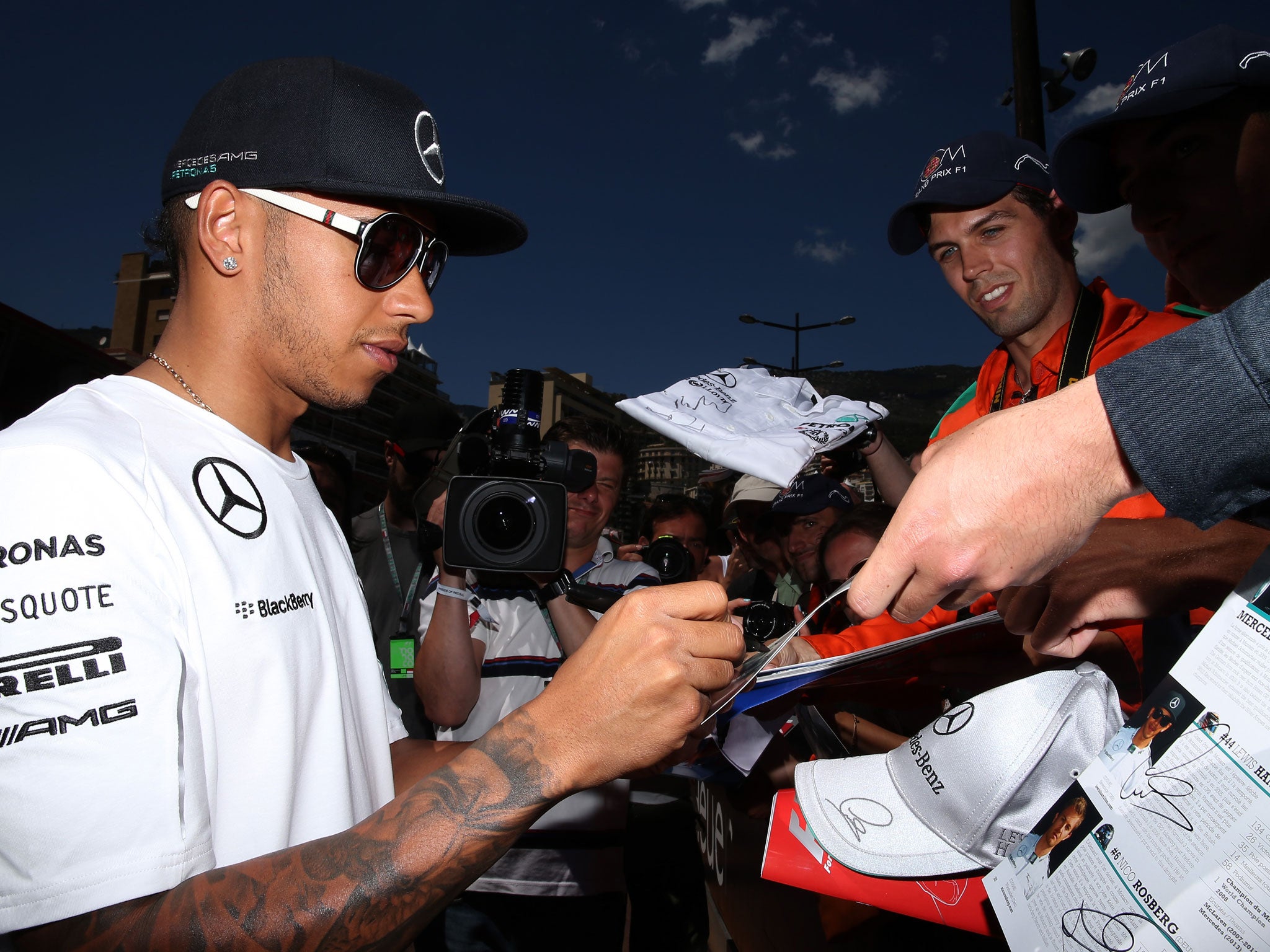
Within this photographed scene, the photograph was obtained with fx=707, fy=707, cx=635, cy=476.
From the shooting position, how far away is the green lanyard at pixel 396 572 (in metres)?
3.74

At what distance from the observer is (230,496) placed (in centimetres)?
138

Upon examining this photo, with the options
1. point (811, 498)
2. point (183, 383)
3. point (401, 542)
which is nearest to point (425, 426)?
point (401, 542)

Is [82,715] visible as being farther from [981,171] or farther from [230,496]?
[981,171]

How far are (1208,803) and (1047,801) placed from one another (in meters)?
0.40

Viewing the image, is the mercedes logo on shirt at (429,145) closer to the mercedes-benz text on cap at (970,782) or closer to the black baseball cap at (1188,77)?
the mercedes-benz text on cap at (970,782)

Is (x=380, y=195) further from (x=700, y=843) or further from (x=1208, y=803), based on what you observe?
(x=700, y=843)

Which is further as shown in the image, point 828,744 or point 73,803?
point 828,744

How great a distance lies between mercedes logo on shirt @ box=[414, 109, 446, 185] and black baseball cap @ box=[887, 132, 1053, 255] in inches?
74.5

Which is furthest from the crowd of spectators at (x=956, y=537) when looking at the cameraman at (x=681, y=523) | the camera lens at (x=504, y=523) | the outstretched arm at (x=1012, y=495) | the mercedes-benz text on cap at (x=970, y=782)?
the cameraman at (x=681, y=523)

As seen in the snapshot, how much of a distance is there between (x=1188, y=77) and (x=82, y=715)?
2800mm

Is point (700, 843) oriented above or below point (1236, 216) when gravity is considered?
below

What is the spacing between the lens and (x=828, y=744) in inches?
80.7

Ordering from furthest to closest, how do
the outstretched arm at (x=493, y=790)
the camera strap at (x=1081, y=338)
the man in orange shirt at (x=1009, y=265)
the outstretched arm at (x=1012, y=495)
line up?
the man in orange shirt at (x=1009, y=265) → the camera strap at (x=1081, y=338) → the outstretched arm at (x=493, y=790) → the outstretched arm at (x=1012, y=495)

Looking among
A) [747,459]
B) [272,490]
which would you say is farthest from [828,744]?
[272,490]
